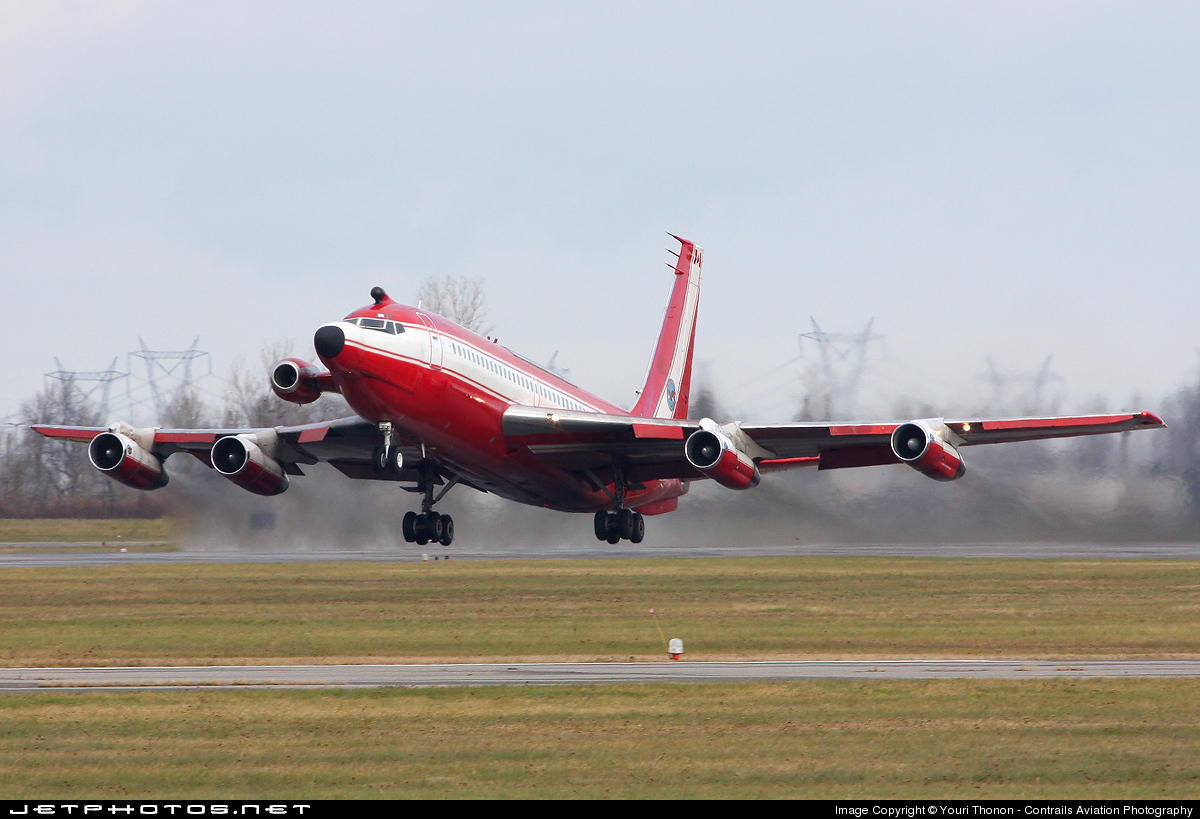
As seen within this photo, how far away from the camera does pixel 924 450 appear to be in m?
33.1

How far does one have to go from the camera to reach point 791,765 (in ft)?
50.2

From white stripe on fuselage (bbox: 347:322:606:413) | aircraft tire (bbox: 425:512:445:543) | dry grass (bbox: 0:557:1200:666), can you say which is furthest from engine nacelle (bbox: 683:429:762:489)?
aircraft tire (bbox: 425:512:445:543)

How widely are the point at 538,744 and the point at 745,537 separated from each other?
3861 cm

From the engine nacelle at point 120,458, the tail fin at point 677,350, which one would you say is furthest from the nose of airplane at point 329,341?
the tail fin at point 677,350

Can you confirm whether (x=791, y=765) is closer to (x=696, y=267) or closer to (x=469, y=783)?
(x=469, y=783)

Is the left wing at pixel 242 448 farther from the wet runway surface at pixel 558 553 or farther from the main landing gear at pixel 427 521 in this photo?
the wet runway surface at pixel 558 553

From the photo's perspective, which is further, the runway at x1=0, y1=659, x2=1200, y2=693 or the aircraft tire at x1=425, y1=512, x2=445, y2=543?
the aircraft tire at x1=425, y1=512, x2=445, y2=543

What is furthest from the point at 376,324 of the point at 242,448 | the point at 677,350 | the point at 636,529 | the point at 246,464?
the point at 677,350

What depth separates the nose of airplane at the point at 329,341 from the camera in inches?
1154

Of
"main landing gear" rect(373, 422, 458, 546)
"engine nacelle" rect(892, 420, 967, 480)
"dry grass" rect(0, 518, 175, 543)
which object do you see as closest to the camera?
"engine nacelle" rect(892, 420, 967, 480)

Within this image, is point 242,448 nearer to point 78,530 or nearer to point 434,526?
point 434,526

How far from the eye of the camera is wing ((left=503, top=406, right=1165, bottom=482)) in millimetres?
34031

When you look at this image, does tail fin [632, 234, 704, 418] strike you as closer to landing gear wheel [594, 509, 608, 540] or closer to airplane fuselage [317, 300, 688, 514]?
landing gear wheel [594, 509, 608, 540]

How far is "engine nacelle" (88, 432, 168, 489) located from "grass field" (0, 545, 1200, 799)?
12.5ft
